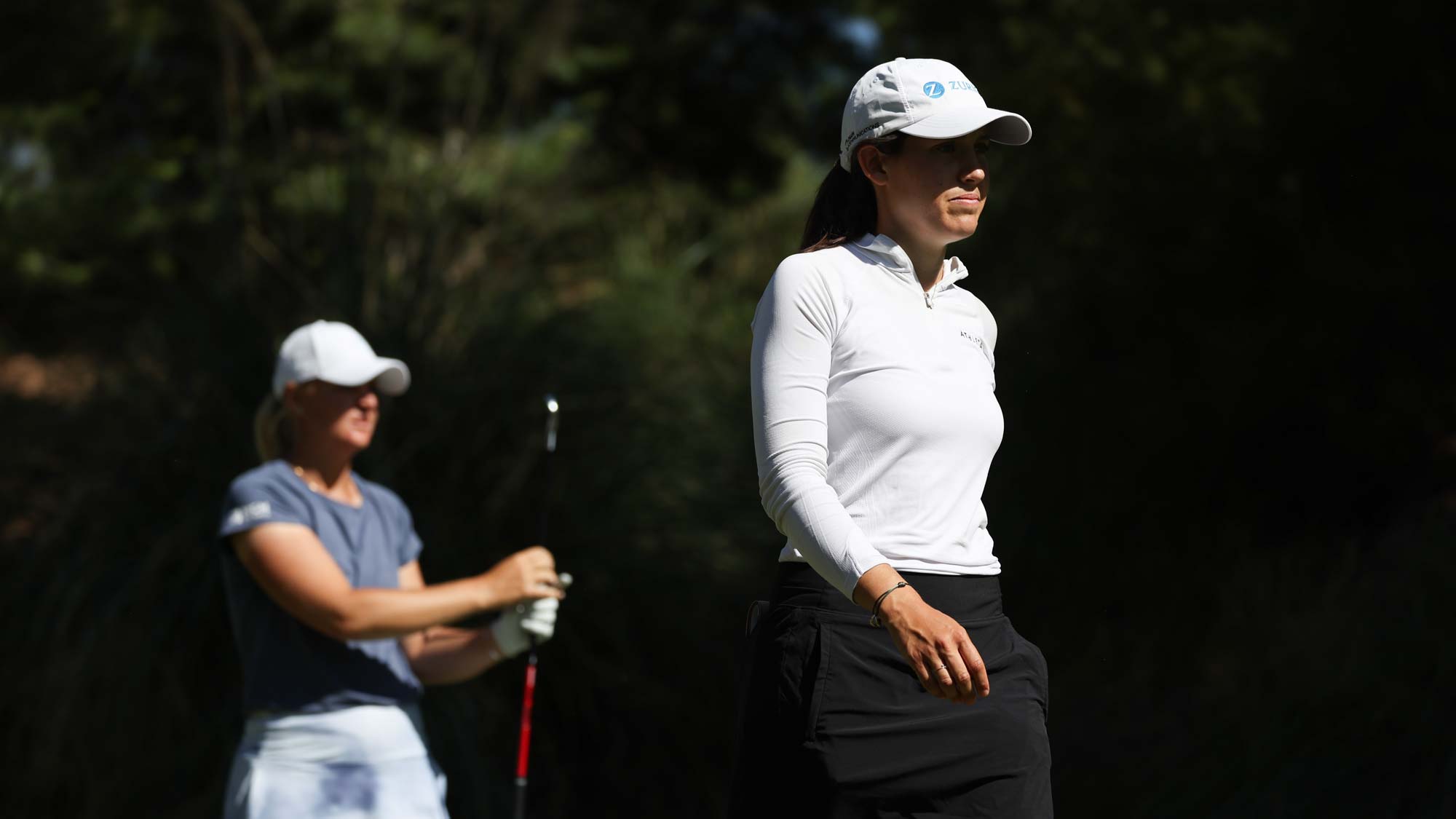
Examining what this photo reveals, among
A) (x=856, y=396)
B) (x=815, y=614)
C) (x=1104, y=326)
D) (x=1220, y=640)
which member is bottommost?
(x=1220, y=640)

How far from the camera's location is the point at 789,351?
102 inches

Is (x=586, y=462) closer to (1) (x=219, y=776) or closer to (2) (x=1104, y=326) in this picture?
(1) (x=219, y=776)

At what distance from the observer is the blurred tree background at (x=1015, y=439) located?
7117mm

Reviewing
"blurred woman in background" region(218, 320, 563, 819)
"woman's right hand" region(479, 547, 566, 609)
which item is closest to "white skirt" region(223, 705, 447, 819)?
"blurred woman in background" region(218, 320, 563, 819)

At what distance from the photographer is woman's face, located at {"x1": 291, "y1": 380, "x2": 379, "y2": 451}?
399 cm

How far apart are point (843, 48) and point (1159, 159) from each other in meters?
7.87

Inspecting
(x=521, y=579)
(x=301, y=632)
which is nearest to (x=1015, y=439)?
(x=521, y=579)

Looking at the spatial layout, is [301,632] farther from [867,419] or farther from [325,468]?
[867,419]

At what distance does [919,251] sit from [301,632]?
1791mm

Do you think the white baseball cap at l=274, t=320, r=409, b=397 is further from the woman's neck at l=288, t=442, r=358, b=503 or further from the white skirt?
the white skirt

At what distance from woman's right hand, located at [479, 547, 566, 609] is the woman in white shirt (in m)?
1.29

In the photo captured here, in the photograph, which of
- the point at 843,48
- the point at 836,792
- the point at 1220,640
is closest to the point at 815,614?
the point at 836,792

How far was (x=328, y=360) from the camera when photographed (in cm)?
399

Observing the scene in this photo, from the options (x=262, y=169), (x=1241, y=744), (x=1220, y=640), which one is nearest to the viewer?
(x=1241, y=744)
